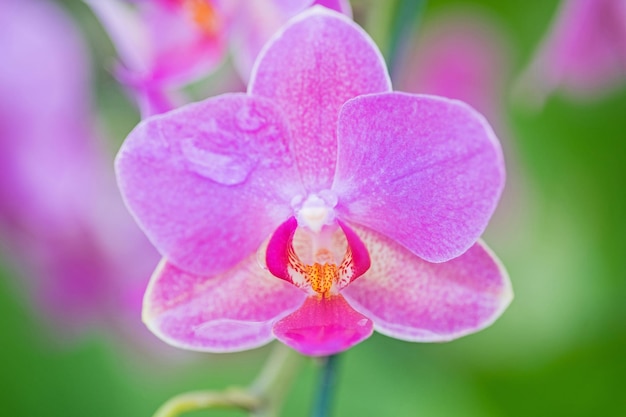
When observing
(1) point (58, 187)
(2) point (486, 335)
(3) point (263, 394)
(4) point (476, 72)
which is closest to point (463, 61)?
(4) point (476, 72)

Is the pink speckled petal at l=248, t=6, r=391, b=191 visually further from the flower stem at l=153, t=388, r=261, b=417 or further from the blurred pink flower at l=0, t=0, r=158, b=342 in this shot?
the blurred pink flower at l=0, t=0, r=158, b=342

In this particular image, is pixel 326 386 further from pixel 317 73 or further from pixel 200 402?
pixel 317 73

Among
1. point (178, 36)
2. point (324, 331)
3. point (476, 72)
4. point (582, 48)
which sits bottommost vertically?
point (324, 331)

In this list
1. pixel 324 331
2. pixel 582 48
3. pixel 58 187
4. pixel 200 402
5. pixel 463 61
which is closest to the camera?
pixel 324 331

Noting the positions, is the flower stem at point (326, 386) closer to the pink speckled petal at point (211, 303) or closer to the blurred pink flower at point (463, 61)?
the pink speckled petal at point (211, 303)

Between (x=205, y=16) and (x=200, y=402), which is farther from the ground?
(x=205, y=16)

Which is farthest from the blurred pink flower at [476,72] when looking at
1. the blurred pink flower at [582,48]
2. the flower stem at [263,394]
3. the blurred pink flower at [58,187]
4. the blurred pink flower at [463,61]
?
the flower stem at [263,394]

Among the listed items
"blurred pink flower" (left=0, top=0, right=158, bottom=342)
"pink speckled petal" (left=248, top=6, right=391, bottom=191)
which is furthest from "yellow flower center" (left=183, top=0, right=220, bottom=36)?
"blurred pink flower" (left=0, top=0, right=158, bottom=342)
